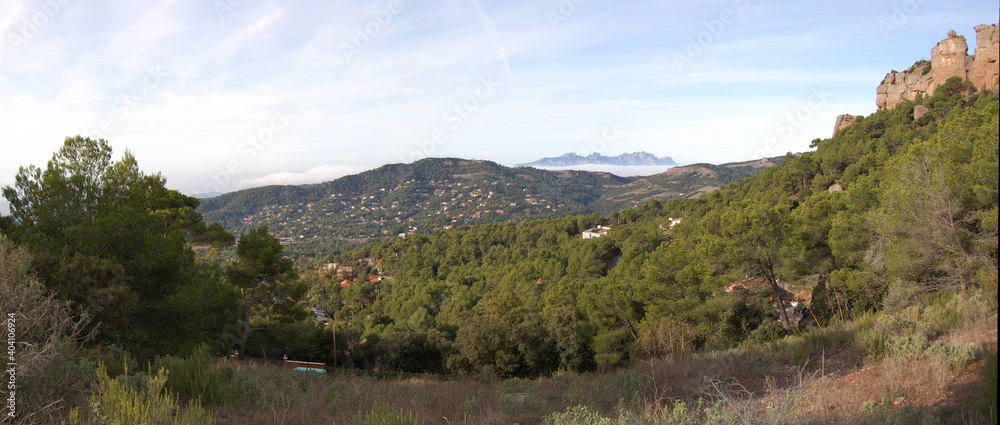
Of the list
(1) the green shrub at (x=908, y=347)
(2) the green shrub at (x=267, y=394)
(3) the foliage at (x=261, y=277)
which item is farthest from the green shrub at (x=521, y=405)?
(3) the foliage at (x=261, y=277)

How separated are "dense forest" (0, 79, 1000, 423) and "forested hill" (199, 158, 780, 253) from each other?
61355mm

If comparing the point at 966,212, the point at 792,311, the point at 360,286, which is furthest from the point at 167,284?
the point at 360,286

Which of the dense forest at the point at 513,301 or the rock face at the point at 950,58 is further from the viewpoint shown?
the rock face at the point at 950,58

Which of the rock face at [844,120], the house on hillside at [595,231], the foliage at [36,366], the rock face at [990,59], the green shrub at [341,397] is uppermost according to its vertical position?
the rock face at [844,120]

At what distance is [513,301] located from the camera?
20719mm

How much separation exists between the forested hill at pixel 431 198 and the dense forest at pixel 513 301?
201ft

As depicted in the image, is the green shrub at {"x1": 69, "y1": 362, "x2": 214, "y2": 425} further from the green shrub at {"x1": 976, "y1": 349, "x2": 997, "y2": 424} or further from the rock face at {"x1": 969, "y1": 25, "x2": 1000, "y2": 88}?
the green shrub at {"x1": 976, "y1": 349, "x2": 997, "y2": 424}

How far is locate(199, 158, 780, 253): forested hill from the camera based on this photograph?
8119 centimetres

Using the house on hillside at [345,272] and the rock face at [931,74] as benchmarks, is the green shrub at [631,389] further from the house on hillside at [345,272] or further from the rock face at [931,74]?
the house on hillside at [345,272]

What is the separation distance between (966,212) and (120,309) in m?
9.74

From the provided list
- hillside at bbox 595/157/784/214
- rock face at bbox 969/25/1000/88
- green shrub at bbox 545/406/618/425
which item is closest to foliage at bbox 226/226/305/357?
green shrub at bbox 545/406/618/425

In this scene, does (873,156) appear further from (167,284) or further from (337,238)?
(337,238)

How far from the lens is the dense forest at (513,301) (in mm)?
3850

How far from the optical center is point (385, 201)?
100 metres
